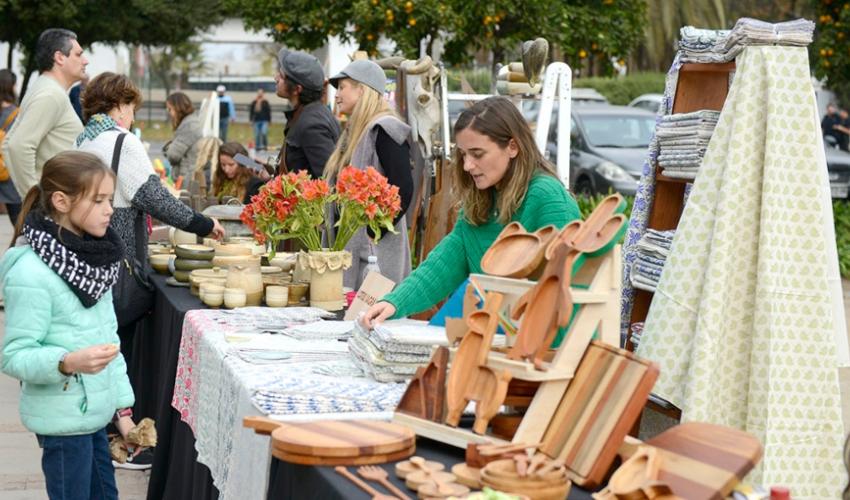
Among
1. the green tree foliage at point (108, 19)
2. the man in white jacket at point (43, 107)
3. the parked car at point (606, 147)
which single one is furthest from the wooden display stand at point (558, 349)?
the green tree foliage at point (108, 19)

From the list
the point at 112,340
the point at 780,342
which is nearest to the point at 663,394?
the point at 780,342

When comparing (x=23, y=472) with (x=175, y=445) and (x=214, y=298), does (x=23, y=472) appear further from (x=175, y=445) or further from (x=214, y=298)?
(x=214, y=298)

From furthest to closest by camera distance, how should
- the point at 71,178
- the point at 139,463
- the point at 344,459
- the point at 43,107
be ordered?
the point at 43,107, the point at 139,463, the point at 71,178, the point at 344,459

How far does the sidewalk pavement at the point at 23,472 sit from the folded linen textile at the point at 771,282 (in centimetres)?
261

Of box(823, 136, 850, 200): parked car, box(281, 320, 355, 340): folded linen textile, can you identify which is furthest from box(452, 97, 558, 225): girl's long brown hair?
box(823, 136, 850, 200): parked car

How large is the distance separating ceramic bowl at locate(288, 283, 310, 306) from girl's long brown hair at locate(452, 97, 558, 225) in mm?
1346

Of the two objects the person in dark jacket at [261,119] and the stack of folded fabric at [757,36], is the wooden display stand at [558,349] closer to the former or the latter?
the stack of folded fabric at [757,36]

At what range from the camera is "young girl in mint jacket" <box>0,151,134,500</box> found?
348 centimetres

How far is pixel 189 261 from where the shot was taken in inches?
209

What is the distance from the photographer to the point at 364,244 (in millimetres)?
5434

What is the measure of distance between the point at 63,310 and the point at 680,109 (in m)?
2.20

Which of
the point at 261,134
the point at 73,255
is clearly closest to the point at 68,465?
the point at 73,255

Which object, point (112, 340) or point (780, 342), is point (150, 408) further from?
point (780, 342)

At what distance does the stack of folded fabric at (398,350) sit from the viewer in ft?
10.6
